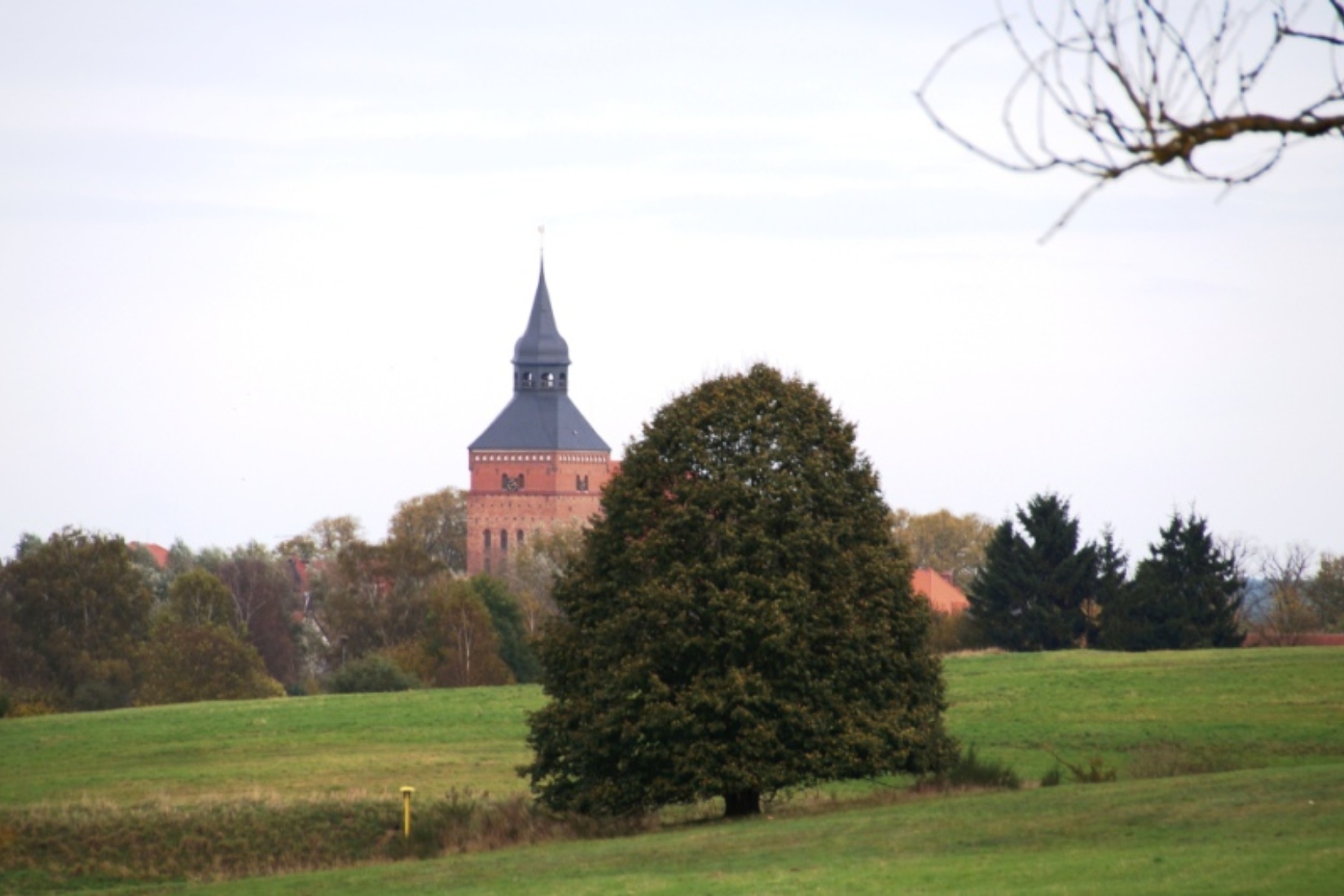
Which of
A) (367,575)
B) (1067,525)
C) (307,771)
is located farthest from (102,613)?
(307,771)

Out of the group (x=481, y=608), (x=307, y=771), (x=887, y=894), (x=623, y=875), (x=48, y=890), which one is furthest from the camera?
(x=481, y=608)

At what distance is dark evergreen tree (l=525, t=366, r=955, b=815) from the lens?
29.1 meters

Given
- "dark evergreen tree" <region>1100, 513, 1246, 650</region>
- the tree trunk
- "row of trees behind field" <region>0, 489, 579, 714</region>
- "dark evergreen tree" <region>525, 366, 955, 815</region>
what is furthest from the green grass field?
"row of trees behind field" <region>0, 489, 579, 714</region>

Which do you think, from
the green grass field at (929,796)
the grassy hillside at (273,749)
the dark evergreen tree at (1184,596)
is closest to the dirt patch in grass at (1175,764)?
the green grass field at (929,796)

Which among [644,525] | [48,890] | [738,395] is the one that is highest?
[738,395]

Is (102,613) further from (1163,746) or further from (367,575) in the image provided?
(1163,746)

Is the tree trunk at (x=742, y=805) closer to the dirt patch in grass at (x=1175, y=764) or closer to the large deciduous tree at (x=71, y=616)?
the dirt patch in grass at (x=1175, y=764)

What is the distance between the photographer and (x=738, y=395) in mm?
31266

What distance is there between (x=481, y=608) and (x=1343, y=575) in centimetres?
4398

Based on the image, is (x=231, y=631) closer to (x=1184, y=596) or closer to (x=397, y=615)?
(x=397, y=615)

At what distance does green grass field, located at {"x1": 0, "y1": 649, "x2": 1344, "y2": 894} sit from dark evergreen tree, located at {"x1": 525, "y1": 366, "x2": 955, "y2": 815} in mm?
1126

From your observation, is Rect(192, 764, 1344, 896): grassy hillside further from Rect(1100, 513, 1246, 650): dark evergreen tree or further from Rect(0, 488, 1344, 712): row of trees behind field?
Rect(1100, 513, 1246, 650): dark evergreen tree

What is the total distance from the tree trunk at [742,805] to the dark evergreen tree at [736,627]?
3cm

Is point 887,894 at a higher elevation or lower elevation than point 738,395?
lower
